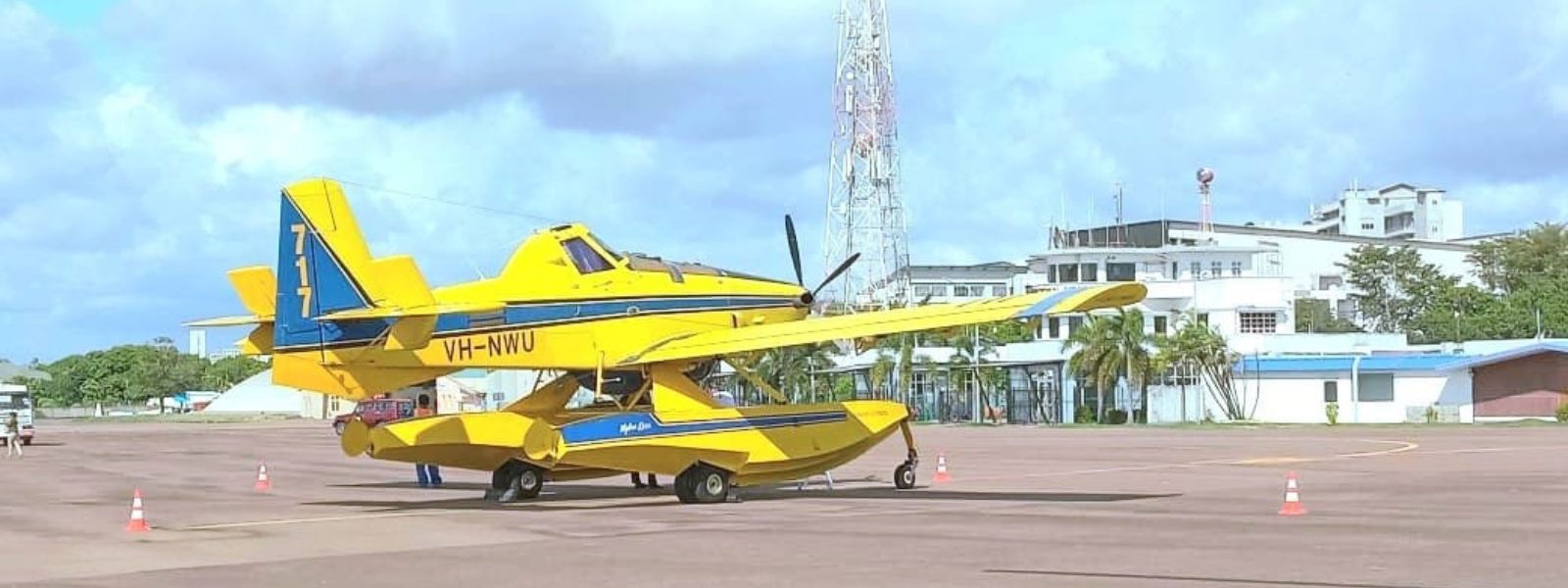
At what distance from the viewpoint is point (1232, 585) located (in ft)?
42.9

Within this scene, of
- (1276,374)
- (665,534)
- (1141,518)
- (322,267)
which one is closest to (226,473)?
(322,267)

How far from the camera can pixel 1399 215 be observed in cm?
17262

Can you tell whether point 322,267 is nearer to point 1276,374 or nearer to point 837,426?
point 837,426

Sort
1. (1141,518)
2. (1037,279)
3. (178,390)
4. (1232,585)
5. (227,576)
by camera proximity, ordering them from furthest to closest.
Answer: (178,390)
(1037,279)
(1141,518)
(227,576)
(1232,585)

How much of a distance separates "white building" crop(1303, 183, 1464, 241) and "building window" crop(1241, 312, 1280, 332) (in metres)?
77.1

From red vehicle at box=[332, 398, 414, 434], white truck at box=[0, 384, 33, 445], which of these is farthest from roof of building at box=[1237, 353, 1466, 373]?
white truck at box=[0, 384, 33, 445]

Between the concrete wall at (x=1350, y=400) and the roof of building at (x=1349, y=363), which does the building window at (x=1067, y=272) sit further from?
the concrete wall at (x=1350, y=400)

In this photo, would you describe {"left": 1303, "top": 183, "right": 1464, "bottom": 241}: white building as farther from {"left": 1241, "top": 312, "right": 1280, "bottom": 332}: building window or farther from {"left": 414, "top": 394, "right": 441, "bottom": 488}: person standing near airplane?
{"left": 414, "top": 394, "right": 441, "bottom": 488}: person standing near airplane

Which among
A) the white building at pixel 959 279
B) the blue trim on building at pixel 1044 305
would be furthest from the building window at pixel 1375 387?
the white building at pixel 959 279

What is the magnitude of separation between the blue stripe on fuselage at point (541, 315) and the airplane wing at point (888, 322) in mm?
583

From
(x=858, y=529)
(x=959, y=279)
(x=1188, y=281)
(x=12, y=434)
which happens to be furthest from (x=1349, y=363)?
(x=959, y=279)

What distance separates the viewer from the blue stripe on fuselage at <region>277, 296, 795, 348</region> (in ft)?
72.7

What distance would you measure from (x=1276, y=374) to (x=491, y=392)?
60452mm

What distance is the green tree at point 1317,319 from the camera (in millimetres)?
121688
